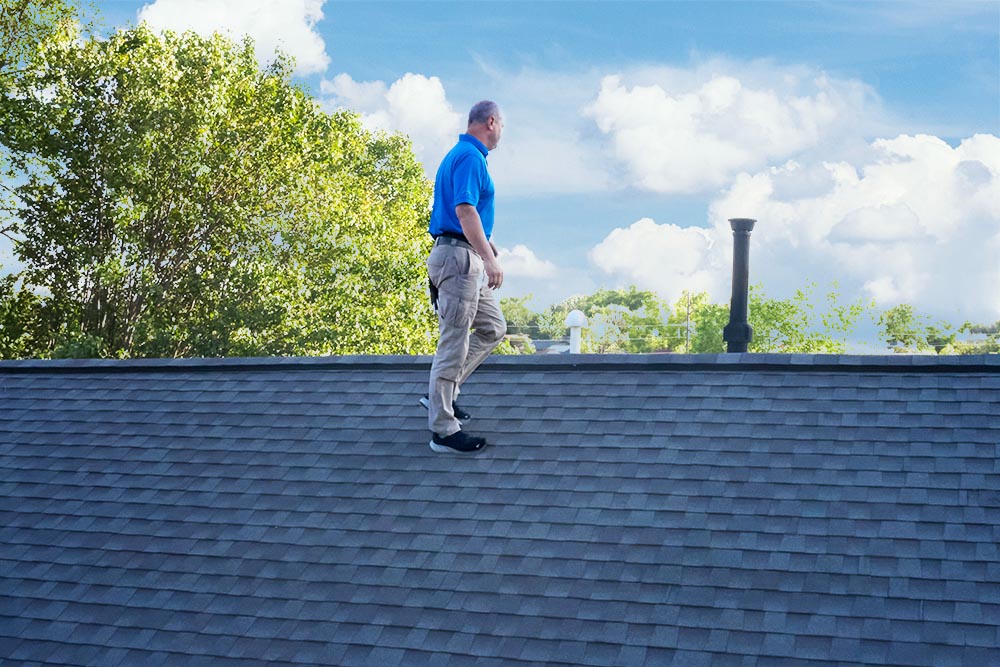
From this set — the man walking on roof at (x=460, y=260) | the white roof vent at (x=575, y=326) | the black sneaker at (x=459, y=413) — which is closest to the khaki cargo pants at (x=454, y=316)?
the man walking on roof at (x=460, y=260)

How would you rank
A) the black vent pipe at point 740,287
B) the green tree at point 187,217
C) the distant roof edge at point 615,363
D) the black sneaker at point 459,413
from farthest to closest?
the green tree at point 187,217 < the black vent pipe at point 740,287 < the black sneaker at point 459,413 < the distant roof edge at point 615,363

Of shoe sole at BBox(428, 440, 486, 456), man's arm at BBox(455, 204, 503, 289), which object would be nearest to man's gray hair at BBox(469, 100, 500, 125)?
man's arm at BBox(455, 204, 503, 289)

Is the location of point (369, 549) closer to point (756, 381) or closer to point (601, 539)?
point (601, 539)

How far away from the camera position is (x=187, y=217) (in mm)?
19141

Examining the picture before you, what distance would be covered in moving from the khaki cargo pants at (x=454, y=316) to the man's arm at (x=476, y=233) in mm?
184

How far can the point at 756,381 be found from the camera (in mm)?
5891

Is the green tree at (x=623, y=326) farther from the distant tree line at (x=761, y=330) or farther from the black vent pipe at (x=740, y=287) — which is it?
the black vent pipe at (x=740, y=287)

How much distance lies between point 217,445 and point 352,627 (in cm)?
219

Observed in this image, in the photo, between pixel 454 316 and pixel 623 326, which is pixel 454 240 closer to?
pixel 454 316

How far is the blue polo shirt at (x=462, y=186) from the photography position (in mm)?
5215

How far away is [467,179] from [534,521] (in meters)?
1.81

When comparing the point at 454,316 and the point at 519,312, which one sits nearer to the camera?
the point at 454,316

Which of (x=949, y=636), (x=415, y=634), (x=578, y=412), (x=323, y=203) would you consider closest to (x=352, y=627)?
(x=415, y=634)

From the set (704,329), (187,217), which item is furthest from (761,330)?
(187,217)
